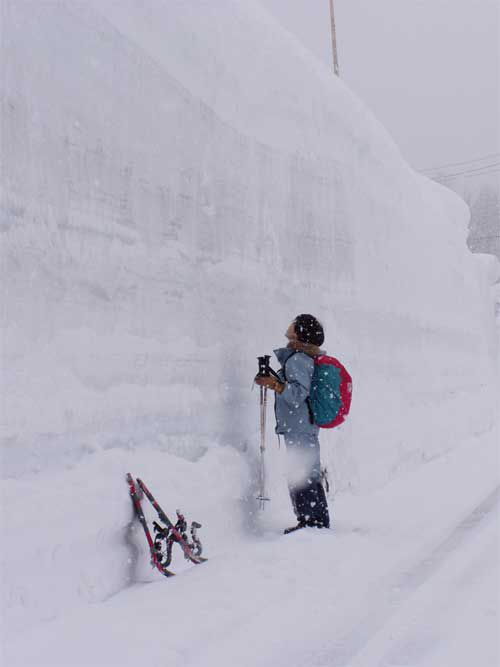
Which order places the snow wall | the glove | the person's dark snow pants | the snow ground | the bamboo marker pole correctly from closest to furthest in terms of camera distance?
the snow ground → the snow wall → the glove → the person's dark snow pants → the bamboo marker pole

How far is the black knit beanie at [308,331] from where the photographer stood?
5148 millimetres

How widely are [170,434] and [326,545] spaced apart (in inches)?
52.7

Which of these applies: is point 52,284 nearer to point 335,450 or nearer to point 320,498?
point 320,498

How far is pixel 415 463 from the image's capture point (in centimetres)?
923

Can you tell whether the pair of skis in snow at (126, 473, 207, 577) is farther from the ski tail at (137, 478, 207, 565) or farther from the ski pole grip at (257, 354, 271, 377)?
the ski pole grip at (257, 354, 271, 377)

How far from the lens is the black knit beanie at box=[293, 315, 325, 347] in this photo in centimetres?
515

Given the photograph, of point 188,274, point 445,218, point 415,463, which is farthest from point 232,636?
point 445,218

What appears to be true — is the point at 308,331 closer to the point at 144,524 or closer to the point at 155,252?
the point at 155,252

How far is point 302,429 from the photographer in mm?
5145

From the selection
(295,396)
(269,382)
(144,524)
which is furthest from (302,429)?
(144,524)

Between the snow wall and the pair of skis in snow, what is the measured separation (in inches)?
4.8

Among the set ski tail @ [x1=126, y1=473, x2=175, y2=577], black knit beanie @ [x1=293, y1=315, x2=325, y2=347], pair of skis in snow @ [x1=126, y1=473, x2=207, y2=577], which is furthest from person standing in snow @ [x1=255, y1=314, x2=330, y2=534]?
ski tail @ [x1=126, y1=473, x2=175, y2=577]

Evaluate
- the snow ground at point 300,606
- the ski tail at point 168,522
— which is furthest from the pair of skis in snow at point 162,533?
the snow ground at point 300,606

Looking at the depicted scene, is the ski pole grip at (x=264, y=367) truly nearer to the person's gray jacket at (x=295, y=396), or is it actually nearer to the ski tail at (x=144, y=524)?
the person's gray jacket at (x=295, y=396)
